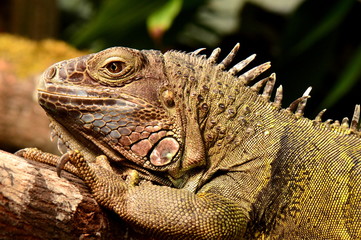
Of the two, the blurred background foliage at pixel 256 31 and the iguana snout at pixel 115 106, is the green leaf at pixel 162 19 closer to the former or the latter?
the blurred background foliage at pixel 256 31

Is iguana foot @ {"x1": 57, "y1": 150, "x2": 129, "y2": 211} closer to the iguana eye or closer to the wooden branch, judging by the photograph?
the wooden branch

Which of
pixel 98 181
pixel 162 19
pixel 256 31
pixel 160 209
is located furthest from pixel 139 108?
pixel 256 31

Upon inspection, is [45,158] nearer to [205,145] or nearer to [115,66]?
[115,66]

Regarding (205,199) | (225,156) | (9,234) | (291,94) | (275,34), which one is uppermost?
(275,34)

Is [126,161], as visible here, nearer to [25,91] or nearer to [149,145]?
[149,145]

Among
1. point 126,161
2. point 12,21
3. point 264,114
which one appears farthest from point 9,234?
point 12,21

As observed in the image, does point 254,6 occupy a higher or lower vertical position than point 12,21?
higher

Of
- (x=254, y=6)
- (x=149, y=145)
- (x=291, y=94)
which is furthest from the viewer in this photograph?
(x=254, y=6)
